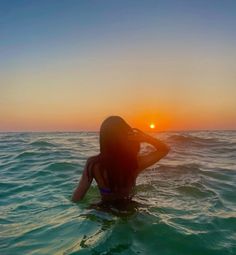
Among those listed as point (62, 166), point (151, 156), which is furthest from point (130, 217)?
point (62, 166)

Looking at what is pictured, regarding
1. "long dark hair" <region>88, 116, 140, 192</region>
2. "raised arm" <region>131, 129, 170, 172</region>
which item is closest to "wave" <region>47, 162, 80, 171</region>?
"raised arm" <region>131, 129, 170, 172</region>

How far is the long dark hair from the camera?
590 centimetres

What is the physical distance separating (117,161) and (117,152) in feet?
0.50

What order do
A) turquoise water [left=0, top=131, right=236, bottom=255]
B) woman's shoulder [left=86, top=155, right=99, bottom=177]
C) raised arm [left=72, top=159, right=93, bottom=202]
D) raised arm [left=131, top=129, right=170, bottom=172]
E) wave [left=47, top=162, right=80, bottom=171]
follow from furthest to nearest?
wave [left=47, top=162, right=80, bottom=171], raised arm [left=131, top=129, right=170, bottom=172], raised arm [left=72, top=159, right=93, bottom=202], woman's shoulder [left=86, top=155, right=99, bottom=177], turquoise water [left=0, top=131, right=236, bottom=255]

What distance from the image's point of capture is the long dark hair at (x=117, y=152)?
590 cm

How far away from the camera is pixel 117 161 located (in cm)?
604

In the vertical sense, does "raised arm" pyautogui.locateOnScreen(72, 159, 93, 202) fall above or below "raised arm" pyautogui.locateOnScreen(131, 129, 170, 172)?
below

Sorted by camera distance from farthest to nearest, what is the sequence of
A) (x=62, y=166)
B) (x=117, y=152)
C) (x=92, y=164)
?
(x=62, y=166) < (x=92, y=164) < (x=117, y=152)

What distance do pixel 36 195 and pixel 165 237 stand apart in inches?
174

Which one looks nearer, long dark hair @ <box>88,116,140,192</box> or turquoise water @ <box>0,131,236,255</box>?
turquoise water @ <box>0,131,236,255</box>

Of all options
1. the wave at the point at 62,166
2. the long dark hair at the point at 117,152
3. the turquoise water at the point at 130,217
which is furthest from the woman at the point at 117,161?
the wave at the point at 62,166

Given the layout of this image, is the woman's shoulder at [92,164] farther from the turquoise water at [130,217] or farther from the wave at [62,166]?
the wave at [62,166]

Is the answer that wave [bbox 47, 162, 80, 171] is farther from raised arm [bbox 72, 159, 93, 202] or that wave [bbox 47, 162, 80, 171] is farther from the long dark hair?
the long dark hair

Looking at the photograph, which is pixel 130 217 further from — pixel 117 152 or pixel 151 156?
pixel 151 156
